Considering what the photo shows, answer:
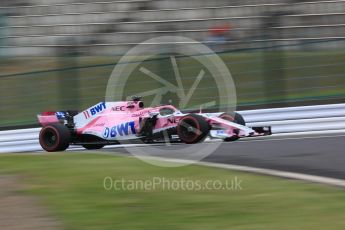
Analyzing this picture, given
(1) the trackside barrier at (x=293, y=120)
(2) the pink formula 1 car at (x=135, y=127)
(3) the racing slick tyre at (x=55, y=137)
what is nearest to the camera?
(2) the pink formula 1 car at (x=135, y=127)

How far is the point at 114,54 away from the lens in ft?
59.9

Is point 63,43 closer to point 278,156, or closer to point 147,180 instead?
point 278,156

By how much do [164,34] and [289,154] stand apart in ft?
35.2

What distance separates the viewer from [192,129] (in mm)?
10375

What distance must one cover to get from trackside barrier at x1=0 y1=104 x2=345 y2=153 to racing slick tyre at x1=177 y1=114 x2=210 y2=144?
2.34m

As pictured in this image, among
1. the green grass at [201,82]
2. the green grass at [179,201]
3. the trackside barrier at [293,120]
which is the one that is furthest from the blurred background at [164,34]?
the green grass at [179,201]

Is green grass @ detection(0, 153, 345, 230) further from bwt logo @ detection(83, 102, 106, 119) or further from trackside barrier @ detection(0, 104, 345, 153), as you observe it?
trackside barrier @ detection(0, 104, 345, 153)

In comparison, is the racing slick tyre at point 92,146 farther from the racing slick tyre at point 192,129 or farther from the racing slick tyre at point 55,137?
the racing slick tyre at point 192,129

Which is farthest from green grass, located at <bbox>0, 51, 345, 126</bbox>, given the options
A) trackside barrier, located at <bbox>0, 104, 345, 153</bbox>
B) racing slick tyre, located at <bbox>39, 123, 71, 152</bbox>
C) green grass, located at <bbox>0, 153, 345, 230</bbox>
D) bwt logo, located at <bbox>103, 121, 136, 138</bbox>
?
green grass, located at <bbox>0, 153, 345, 230</bbox>

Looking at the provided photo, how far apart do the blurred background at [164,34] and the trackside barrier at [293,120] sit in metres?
0.36

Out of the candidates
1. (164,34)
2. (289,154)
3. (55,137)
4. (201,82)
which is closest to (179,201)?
(289,154)

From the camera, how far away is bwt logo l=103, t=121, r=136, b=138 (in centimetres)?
1092

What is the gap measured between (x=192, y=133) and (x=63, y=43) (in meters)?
9.76

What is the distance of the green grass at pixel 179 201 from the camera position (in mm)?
5109
